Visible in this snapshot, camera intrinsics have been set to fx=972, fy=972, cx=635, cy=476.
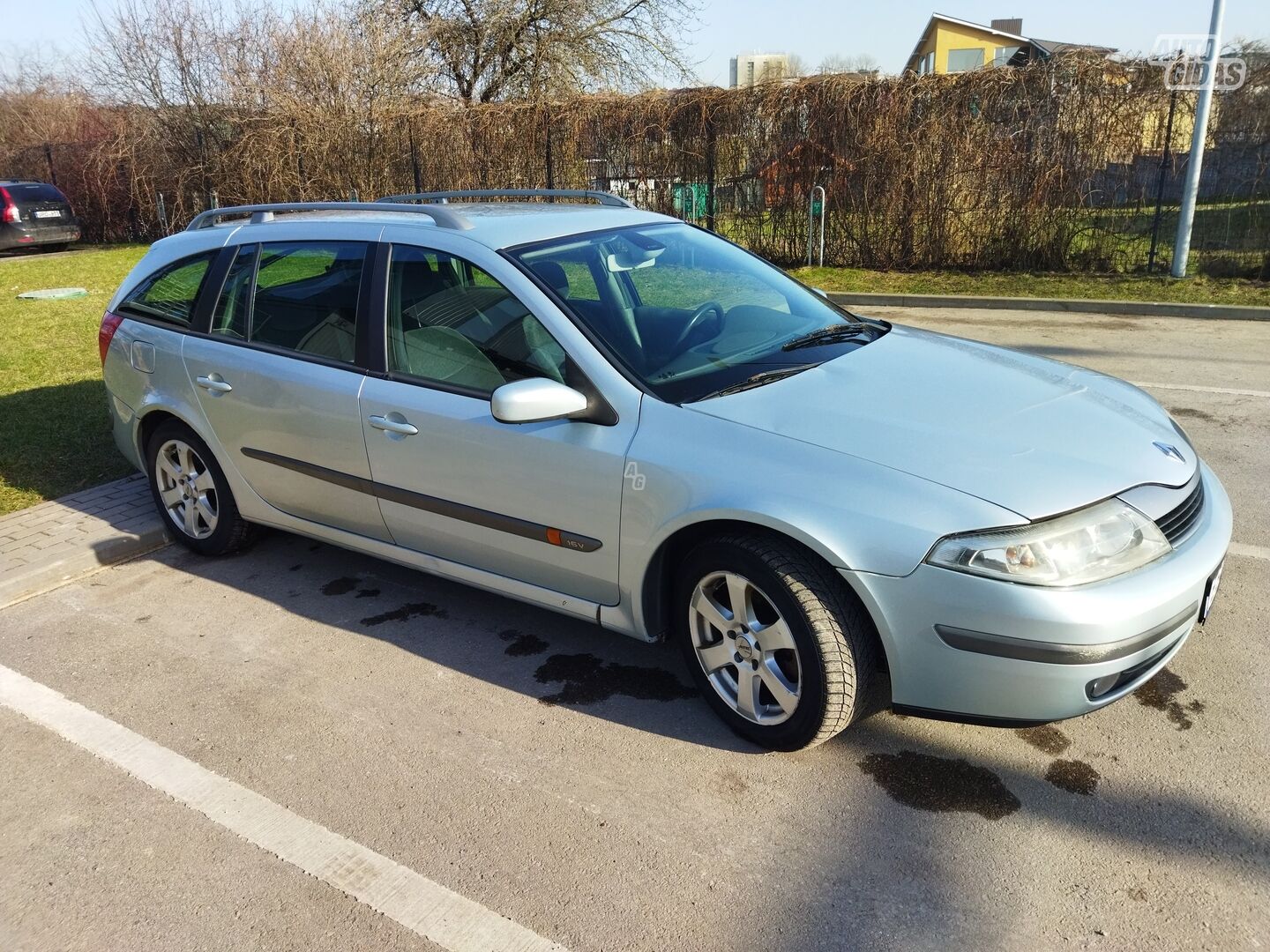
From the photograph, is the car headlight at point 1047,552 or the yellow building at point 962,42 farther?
the yellow building at point 962,42

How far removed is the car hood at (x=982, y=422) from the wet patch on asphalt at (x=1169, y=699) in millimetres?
744

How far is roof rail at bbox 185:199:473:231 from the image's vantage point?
3.73m

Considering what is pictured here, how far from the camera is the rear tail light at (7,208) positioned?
58.6 ft

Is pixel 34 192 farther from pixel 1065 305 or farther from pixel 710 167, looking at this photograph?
pixel 1065 305

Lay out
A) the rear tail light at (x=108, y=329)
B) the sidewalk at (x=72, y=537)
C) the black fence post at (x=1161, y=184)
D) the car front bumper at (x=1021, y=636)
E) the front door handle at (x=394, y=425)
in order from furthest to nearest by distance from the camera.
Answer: the black fence post at (x=1161, y=184) → the rear tail light at (x=108, y=329) → the sidewalk at (x=72, y=537) → the front door handle at (x=394, y=425) → the car front bumper at (x=1021, y=636)

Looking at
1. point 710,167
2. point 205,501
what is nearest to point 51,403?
point 205,501

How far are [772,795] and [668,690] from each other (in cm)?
68

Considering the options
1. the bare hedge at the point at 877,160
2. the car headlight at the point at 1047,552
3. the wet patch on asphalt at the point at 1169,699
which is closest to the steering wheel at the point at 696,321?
the car headlight at the point at 1047,552

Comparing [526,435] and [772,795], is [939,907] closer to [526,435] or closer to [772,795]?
[772,795]

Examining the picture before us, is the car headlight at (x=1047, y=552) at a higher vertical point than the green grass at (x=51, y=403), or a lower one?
higher

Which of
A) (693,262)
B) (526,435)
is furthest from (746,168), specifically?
(526,435)

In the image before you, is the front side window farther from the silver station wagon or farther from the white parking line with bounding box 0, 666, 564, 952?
the white parking line with bounding box 0, 666, 564, 952

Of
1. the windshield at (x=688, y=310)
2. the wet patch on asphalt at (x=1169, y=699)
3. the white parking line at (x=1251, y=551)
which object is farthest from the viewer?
the white parking line at (x=1251, y=551)

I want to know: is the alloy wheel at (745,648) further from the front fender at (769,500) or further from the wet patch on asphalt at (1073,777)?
the wet patch on asphalt at (1073,777)
